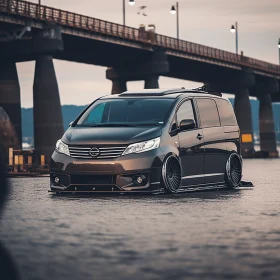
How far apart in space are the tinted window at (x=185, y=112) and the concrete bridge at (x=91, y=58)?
4178 cm

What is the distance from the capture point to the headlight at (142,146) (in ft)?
52.2

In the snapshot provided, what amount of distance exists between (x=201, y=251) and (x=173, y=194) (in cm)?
785

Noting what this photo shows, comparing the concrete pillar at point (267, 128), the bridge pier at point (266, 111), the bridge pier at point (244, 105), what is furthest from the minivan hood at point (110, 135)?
the concrete pillar at point (267, 128)

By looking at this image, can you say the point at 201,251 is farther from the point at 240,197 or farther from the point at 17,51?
the point at 17,51

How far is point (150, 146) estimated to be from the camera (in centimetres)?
1606

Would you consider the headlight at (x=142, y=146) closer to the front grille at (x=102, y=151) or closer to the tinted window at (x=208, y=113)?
the front grille at (x=102, y=151)

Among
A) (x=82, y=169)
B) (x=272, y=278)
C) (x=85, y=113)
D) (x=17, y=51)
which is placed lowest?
(x=272, y=278)

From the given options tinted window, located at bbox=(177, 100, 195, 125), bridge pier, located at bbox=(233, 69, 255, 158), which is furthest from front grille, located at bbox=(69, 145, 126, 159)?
bridge pier, located at bbox=(233, 69, 255, 158)

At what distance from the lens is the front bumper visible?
623 inches

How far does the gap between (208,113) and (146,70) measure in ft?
202

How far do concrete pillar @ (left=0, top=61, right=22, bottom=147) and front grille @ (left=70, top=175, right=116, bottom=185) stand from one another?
52998 millimetres

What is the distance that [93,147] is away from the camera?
52.4 feet

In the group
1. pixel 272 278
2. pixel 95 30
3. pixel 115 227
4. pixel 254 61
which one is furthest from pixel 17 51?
pixel 272 278

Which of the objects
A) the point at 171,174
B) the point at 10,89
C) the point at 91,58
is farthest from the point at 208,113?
the point at 91,58
